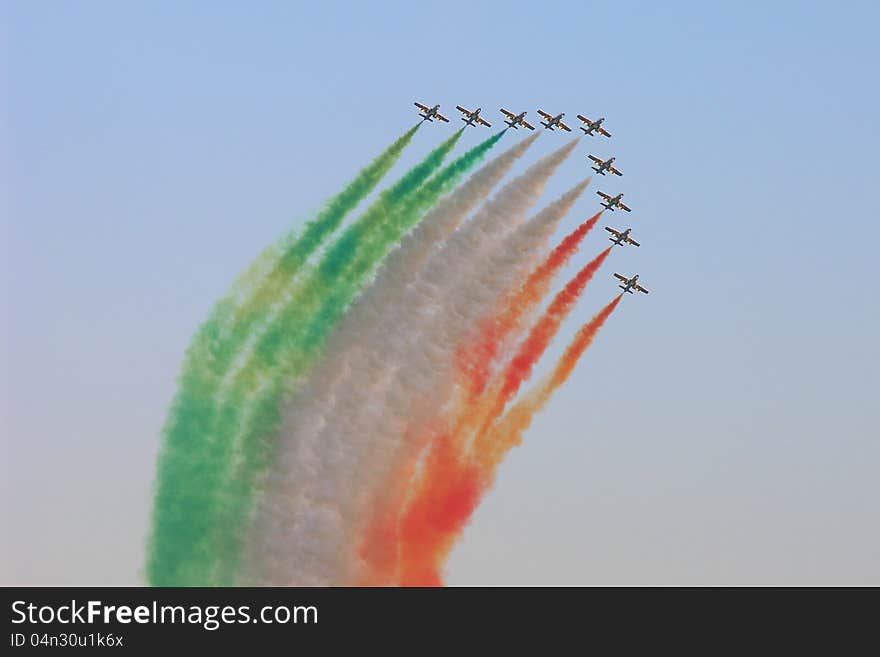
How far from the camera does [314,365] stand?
123688 millimetres

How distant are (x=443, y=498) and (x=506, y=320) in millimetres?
8626

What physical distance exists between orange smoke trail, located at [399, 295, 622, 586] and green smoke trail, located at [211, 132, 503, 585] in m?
7.09

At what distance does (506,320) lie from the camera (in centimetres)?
12488

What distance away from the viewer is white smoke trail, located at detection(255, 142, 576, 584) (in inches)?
4791

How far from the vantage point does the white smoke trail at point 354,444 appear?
399ft

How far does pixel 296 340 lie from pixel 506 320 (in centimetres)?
963

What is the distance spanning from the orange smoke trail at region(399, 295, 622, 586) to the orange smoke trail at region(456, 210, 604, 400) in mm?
2386

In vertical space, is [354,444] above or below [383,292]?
below

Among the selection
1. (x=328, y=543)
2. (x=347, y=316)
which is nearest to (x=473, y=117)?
(x=347, y=316)

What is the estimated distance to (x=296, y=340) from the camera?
124312mm

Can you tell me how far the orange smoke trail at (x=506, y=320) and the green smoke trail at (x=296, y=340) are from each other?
5.74 meters

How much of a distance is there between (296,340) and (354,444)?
5575 mm

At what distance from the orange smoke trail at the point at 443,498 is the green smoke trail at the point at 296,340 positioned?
23.3 feet

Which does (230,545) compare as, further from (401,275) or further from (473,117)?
(473,117)
